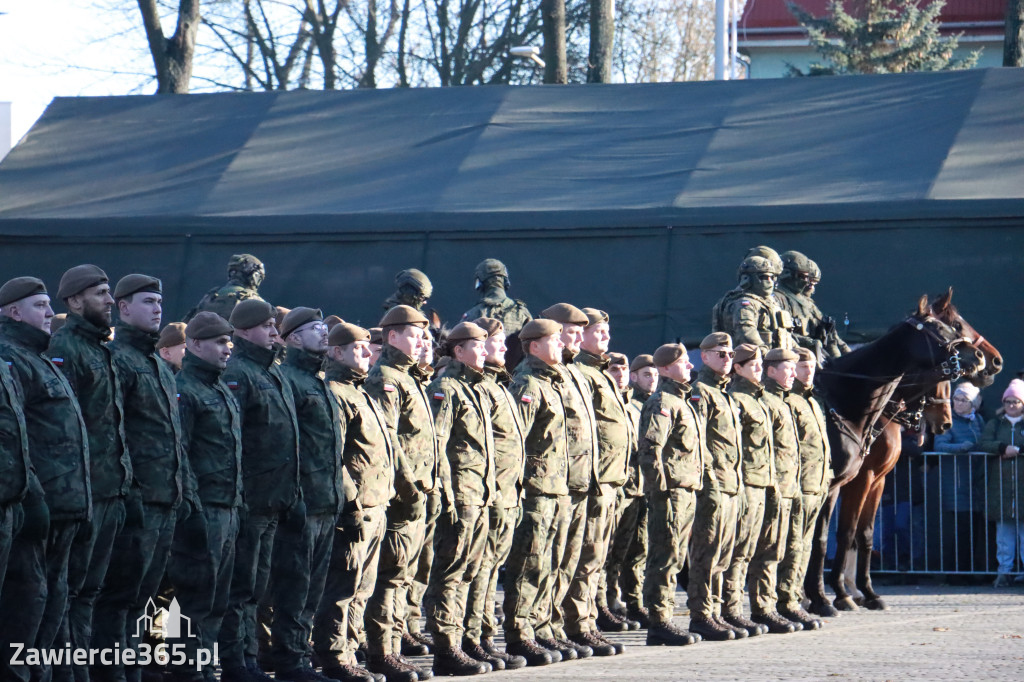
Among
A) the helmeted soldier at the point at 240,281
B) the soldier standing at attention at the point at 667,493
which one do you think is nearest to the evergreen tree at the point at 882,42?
the helmeted soldier at the point at 240,281

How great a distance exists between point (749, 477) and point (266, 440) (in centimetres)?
430

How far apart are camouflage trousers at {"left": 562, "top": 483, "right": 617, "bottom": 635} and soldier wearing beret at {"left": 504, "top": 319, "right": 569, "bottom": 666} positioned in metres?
0.41

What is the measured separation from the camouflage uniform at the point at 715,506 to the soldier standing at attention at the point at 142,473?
14.0ft

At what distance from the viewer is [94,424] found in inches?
282

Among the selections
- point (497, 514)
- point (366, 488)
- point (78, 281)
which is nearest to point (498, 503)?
point (497, 514)

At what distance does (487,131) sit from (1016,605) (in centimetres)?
843

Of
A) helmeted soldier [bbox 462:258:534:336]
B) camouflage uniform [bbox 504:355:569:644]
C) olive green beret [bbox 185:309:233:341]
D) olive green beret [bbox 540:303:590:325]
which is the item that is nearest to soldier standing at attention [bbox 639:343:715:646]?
olive green beret [bbox 540:303:590:325]

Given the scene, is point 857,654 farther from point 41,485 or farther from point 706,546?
point 41,485

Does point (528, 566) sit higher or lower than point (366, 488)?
lower

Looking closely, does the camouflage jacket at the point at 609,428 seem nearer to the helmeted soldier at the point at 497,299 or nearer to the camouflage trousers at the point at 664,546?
the camouflage trousers at the point at 664,546

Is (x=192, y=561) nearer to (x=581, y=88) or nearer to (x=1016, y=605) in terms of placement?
(x=1016, y=605)

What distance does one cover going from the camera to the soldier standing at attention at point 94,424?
23.2 ft

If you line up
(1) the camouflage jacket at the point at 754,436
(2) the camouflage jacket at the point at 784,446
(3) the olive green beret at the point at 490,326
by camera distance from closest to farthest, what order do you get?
(3) the olive green beret at the point at 490,326
(1) the camouflage jacket at the point at 754,436
(2) the camouflage jacket at the point at 784,446

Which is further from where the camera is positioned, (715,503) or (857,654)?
(715,503)
